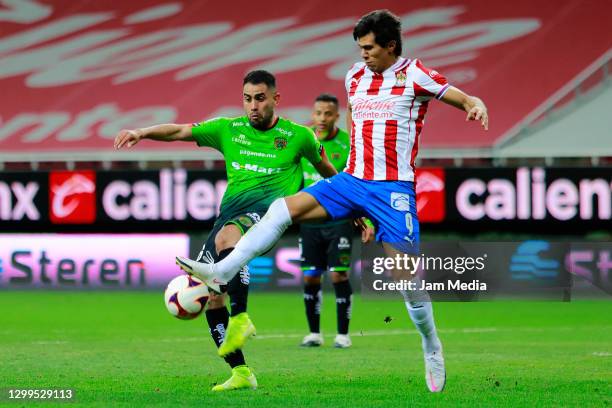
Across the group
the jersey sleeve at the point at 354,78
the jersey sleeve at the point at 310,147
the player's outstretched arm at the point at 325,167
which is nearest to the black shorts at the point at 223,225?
the jersey sleeve at the point at 310,147

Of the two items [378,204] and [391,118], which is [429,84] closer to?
[391,118]

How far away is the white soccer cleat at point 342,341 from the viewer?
1000cm

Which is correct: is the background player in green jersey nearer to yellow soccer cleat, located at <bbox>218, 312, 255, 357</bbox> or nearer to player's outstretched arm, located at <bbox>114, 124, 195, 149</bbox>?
player's outstretched arm, located at <bbox>114, 124, 195, 149</bbox>

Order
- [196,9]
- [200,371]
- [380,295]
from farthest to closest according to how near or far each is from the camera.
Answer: [196,9], [380,295], [200,371]

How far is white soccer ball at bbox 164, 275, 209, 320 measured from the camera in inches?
249

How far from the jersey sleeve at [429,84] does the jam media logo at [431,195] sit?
10.2 metres

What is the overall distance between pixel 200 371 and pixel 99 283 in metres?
10.0

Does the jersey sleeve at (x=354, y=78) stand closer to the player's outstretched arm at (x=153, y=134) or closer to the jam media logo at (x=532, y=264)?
the player's outstretched arm at (x=153, y=134)

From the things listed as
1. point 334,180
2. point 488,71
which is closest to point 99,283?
point 488,71

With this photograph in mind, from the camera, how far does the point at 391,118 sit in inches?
256

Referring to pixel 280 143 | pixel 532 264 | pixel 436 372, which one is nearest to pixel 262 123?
pixel 280 143

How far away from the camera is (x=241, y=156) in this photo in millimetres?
7023

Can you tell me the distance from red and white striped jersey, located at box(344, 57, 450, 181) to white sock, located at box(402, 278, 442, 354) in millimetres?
664

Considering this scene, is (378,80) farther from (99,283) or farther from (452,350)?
(99,283)
